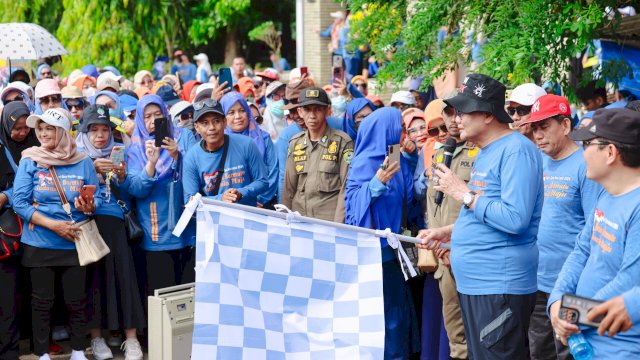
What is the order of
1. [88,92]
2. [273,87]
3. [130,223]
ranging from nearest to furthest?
[130,223], [273,87], [88,92]

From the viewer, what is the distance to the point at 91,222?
23.6 feet

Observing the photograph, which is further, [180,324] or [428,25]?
[428,25]

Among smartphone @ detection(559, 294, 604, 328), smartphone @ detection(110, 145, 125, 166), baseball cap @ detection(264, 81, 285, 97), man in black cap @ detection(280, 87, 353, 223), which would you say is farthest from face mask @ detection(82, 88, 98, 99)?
smartphone @ detection(559, 294, 604, 328)

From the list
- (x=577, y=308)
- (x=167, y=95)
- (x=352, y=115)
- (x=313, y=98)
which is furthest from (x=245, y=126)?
(x=577, y=308)

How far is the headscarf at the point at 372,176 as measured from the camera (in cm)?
662

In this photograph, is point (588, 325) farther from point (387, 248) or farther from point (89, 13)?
point (89, 13)

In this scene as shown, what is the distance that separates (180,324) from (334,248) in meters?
1.71

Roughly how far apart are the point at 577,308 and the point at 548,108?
2.13m

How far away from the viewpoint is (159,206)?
7.64 m

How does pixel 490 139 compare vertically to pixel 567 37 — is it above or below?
below

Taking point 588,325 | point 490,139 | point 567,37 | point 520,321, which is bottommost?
point 520,321

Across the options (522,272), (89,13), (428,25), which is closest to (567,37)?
(428,25)

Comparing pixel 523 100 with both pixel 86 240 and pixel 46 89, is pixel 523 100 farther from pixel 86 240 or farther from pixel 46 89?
pixel 46 89

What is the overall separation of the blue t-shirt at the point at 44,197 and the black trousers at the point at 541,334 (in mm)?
3456
